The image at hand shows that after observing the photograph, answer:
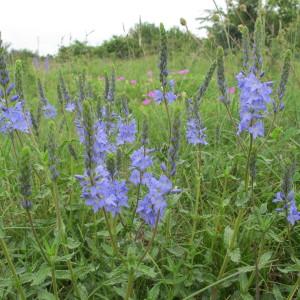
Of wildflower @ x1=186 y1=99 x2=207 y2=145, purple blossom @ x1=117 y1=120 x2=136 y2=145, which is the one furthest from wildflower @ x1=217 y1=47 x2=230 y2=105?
purple blossom @ x1=117 y1=120 x2=136 y2=145

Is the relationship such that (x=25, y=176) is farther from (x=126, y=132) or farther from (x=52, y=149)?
(x=126, y=132)

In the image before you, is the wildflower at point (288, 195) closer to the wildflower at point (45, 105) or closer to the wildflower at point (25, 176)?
the wildflower at point (25, 176)

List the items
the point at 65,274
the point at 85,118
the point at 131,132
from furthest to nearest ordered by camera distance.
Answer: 1. the point at 131,132
2. the point at 65,274
3. the point at 85,118

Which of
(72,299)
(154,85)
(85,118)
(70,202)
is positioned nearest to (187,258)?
(72,299)

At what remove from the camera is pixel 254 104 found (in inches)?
86.4

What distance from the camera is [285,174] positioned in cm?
214

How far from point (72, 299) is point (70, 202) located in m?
0.78

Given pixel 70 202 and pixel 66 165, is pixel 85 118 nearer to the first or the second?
pixel 70 202

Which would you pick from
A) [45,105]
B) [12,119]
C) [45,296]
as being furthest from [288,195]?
[45,105]

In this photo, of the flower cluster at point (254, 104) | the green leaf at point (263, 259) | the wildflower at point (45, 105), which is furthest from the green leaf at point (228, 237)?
the wildflower at point (45, 105)

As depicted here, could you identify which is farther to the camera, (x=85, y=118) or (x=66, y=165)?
(x=66, y=165)

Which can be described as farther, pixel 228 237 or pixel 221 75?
pixel 221 75

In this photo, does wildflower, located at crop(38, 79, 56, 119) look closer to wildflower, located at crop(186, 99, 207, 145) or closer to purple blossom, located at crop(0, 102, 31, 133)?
A: purple blossom, located at crop(0, 102, 31, 133)

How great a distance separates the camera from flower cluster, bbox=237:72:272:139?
2.18 metres
